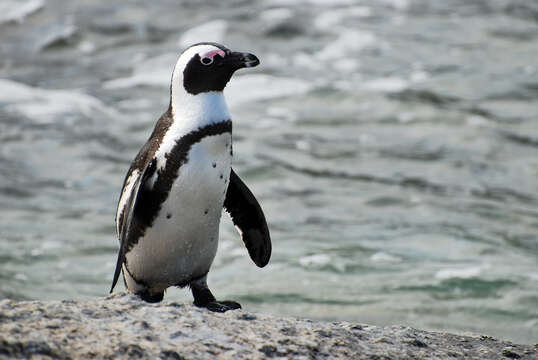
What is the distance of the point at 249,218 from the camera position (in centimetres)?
454

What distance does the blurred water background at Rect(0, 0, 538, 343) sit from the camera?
7.56 metres

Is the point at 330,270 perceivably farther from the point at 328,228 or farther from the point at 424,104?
the point at 424,104

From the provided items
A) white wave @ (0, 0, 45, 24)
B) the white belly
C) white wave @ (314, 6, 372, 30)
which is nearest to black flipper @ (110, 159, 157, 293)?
the white belly

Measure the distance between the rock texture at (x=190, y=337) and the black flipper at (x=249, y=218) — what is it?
114cm

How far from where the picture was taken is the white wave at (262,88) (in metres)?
12.8

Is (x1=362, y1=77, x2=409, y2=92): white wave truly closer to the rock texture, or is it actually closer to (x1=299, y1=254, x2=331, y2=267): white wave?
(x1=299, y1=254, x2=331, y2=267): white wave

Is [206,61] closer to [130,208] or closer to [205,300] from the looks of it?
[130,208]

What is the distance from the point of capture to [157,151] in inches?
153

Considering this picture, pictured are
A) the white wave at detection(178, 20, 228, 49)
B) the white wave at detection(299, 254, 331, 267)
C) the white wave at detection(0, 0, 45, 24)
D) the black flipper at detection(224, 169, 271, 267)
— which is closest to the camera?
the black flipper at detection(224, 169, 271, 267)

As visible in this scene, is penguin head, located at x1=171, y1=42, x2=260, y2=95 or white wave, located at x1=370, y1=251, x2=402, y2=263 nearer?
penguin head, located at x1=171, y1=42, x2=260, y2=95

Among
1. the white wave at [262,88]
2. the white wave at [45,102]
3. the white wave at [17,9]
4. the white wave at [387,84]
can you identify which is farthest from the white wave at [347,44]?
the white wave at [17,9]

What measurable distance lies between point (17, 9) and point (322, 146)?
7.53 m

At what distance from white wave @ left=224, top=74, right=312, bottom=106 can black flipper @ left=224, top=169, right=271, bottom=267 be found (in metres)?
8.12

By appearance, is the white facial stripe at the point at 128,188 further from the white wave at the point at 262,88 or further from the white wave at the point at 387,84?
the white wave at the point at 387,84
